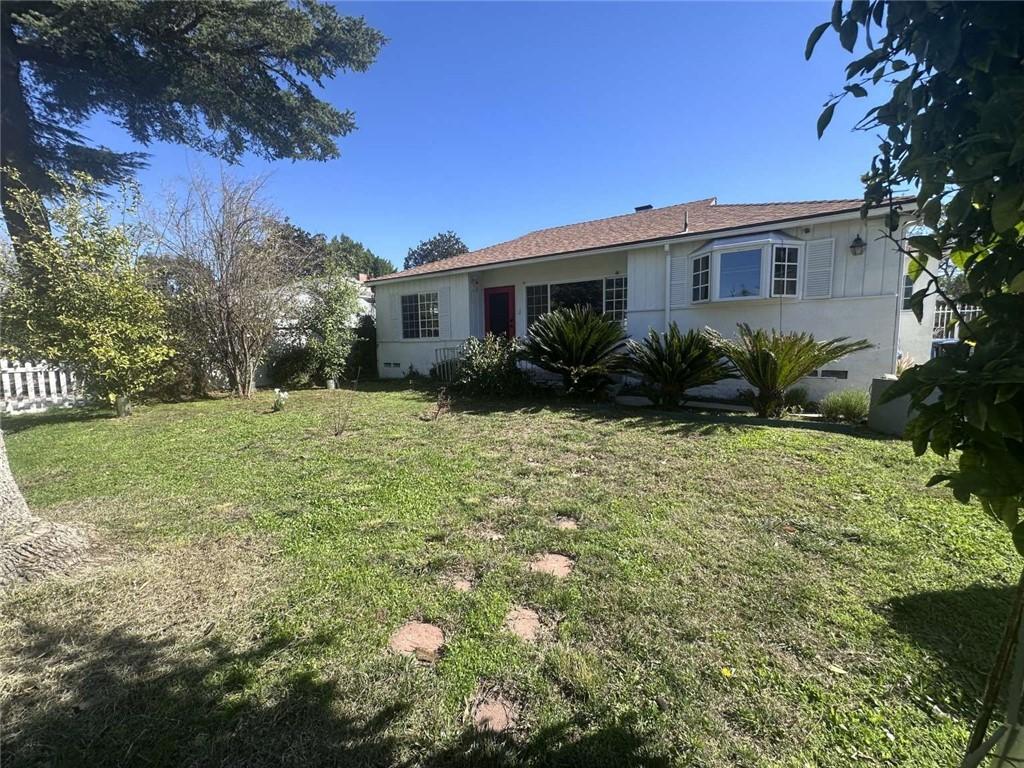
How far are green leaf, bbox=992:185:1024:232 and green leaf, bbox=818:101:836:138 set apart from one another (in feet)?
1.56

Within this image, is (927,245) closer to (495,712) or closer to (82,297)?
(495,712)

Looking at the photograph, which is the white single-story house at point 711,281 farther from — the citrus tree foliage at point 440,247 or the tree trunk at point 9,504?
the citrus tree foliage at point 440,247

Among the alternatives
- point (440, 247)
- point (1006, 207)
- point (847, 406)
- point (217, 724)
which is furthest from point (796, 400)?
point (440, 247)

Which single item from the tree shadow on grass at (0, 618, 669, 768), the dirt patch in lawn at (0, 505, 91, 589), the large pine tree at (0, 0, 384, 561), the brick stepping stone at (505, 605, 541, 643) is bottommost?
the tree shadow on grass at (0, 618, 669, 768)

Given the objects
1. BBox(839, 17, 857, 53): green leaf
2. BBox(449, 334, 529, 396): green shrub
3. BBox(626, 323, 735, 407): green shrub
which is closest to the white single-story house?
BBox(626, 323, 735, 407): green shrub

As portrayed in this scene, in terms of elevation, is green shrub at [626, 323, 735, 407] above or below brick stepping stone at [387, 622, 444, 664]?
above

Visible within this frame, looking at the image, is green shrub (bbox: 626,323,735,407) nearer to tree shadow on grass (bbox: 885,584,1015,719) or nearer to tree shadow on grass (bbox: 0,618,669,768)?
tree shadow on grass (bbox: 885,584,1015,719)

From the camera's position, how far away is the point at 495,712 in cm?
183

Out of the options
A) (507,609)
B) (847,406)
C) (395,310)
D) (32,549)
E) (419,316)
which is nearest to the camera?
(507,609)

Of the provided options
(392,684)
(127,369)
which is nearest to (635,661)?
(392,684)

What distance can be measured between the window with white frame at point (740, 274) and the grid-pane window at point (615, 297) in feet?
8.25

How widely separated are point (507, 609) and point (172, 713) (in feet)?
4.88

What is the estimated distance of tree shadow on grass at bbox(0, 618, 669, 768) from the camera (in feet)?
5.33

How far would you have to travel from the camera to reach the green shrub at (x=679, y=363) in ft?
24.5
